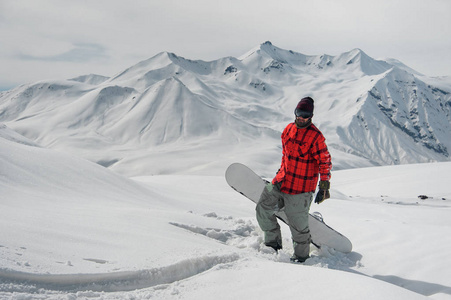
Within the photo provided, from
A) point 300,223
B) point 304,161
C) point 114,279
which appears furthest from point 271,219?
point 114,279

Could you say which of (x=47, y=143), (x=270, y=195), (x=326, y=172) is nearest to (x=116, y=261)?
(x=270, y=195)

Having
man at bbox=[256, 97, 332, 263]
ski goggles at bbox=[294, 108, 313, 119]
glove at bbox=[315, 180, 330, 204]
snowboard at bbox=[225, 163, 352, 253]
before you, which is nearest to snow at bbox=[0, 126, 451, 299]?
snowboard at bbox=[225, 163, 352, 253]

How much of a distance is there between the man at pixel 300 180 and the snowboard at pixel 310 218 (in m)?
0.28

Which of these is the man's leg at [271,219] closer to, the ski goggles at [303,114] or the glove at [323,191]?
the glove at [323,191]

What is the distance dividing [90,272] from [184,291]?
0.82 meters

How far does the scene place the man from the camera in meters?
4.88

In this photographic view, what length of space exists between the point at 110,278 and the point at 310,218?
10.7 feet

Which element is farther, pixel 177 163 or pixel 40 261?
pixel 177 163

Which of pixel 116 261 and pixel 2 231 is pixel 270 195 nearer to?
pixel 116 261

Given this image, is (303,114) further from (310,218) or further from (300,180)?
(310,218)

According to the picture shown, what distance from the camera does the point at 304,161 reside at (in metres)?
5.00

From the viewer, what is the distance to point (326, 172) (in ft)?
15.8

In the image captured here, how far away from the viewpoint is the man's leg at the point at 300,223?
4883 mm

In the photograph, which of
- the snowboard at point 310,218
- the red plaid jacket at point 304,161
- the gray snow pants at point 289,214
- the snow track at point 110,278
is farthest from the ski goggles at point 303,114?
the snow track at point 110,278
